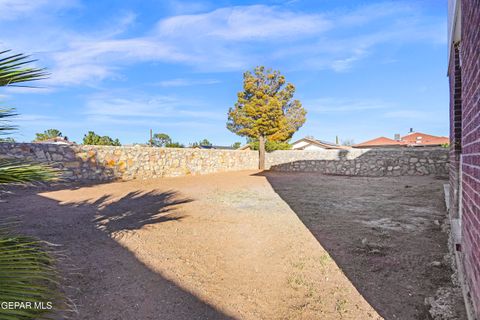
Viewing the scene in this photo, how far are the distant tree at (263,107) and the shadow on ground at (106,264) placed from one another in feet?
40.4

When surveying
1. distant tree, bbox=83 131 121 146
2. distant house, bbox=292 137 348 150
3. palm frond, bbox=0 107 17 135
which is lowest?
palm frond, bbox=0 107 17 135

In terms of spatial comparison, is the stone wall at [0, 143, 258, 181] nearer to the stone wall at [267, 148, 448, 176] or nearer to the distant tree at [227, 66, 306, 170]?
the distant tree at [227, 66, 306, 170]

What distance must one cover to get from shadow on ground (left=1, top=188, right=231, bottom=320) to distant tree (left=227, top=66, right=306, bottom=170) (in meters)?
12.3

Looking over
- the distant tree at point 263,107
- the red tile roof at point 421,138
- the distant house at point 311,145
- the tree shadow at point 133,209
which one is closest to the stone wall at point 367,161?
the distant tree at point 263,107

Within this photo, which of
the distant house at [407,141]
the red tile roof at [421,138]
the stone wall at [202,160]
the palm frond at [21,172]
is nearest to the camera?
the palm frond at [21,172]

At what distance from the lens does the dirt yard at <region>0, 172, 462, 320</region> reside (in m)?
2.10

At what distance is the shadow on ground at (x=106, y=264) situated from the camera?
2014 mm

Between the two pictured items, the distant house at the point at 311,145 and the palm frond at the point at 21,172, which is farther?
the distant house at the point at 311,145

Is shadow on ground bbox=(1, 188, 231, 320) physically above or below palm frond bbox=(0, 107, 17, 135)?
below

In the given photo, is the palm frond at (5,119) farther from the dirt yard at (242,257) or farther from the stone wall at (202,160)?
the stone wall at (202,160)

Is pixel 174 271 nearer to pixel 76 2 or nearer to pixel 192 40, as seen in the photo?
pixel 76 2

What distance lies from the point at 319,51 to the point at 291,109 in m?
9.04

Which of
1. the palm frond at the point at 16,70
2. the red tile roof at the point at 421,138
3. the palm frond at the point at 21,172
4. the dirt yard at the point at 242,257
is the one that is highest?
the red tile roof at the point at 421,138

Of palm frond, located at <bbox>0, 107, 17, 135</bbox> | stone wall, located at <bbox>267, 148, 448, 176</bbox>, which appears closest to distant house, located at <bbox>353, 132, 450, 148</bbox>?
stone wall, located at <bbox>267, 148, 448, 176</bbox>
